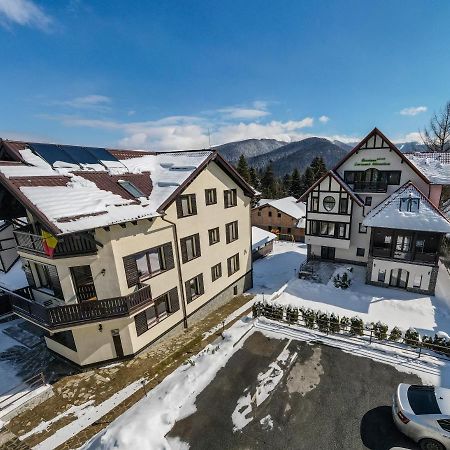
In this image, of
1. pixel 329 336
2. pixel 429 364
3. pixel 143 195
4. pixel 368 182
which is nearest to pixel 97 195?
pixel 143 195

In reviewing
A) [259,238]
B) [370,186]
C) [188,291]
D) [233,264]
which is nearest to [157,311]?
[188,291]

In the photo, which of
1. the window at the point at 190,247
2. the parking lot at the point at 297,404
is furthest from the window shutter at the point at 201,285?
the parking lot at the point at 297,404

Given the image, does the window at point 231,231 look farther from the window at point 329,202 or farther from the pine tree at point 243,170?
the pine tree at point 243,170

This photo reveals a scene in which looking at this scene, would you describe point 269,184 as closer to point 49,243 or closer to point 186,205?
point 186,205

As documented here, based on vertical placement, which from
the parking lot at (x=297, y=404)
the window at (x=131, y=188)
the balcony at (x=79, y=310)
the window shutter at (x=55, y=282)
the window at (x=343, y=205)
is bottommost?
the parking lot at (x=297, y=404)

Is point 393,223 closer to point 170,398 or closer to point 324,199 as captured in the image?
point 324,199

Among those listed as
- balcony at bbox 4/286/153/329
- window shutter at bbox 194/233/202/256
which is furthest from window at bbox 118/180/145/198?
balcony at bbox 4/286/153/329

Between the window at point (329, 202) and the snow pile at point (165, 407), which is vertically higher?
the window at point (329, 202)
